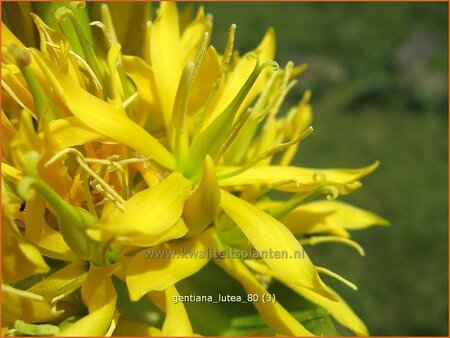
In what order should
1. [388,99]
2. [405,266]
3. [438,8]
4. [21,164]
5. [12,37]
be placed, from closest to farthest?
[21,164] < [12,37] < [405,266] < [388,99] < [438,8]

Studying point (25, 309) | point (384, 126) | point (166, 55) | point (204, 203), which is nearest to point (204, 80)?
point (166, 55)

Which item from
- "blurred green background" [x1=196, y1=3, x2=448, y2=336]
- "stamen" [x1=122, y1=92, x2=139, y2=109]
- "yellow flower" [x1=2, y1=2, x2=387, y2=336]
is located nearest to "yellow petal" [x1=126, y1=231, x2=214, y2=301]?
"yellow flower" [x1=2, y1=2, x2=387, y2=336]

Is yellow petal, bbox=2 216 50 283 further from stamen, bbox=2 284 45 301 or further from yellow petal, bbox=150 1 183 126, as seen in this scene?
yellow petal, bbox=150 1 183 126

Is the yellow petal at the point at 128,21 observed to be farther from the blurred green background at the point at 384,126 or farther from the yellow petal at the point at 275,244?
the blurred green background at the point at 384,126

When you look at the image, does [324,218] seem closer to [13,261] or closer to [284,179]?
[284,179]

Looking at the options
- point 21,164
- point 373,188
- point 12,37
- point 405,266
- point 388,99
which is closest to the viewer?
point 21,164

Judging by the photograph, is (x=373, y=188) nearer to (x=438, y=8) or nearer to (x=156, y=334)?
(x=438, y=8)

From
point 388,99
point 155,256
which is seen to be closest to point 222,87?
point 155,256
